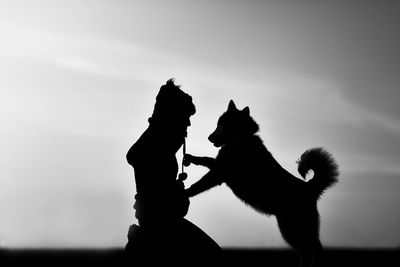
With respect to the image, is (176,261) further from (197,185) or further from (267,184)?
(267,184)

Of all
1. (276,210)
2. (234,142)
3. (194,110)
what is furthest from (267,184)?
(194,110)

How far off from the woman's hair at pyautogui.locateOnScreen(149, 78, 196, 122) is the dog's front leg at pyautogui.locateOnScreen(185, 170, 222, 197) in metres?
1.29

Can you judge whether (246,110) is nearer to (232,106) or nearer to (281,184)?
(232,106)

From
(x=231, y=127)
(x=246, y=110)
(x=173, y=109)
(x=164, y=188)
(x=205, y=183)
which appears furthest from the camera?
(x=246, y=110)

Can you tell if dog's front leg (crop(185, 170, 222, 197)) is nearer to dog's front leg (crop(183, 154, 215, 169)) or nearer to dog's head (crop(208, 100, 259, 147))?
dog's front leg (crop(183, 154, 215, 169))

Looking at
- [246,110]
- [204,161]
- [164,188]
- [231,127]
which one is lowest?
[164,188]

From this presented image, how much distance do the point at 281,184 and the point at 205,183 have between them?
105cm

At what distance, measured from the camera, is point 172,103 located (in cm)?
537

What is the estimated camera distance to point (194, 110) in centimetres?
545

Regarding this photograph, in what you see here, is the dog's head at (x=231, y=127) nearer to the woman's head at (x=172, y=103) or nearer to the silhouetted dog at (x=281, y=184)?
the silhouetted dog at (x=281, y=184)

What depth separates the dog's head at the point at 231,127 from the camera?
24.9ft

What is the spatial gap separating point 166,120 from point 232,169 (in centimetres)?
199

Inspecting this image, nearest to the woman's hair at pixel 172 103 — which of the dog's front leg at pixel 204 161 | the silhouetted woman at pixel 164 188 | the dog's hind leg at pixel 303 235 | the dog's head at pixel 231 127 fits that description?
the silhouetted woman at pixel 164 188

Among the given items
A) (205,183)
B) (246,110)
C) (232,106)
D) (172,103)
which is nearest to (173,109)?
(172,103)
